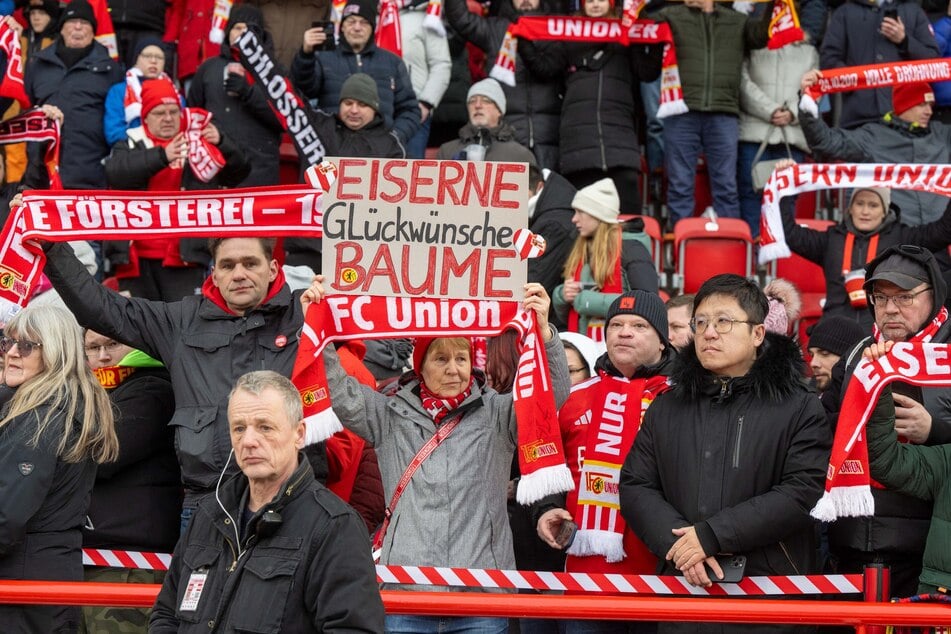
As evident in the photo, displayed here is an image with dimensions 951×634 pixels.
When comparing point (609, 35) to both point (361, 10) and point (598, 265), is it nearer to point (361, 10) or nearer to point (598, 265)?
point (361, 10)

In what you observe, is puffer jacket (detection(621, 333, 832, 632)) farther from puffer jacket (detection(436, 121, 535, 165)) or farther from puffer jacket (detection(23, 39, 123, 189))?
puffer jacket (detection(23, 39, 123, 189))

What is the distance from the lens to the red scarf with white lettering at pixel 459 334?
17.5 ft

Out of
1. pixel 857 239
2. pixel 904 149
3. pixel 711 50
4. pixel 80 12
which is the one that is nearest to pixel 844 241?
pixel 857 239

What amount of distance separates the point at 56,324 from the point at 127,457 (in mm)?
697

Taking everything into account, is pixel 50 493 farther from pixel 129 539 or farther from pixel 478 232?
pixel 478 232

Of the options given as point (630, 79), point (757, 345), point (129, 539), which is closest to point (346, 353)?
point (129, 539)

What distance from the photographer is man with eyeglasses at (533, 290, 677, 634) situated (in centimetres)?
560

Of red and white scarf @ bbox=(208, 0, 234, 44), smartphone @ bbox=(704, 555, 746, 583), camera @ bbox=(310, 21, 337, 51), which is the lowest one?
smartphone @ bbox=(704, 555, 746, 583)

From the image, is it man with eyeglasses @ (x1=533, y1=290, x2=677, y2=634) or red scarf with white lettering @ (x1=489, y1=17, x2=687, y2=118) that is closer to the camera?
man with eyeglasses @ (x1=533, y1=290, x2=677, y2=634)

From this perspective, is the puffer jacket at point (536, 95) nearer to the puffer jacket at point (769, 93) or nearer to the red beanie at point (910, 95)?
the puffer jacket at point (769, 93)

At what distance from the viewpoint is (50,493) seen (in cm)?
525

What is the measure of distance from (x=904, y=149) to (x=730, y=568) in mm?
6435

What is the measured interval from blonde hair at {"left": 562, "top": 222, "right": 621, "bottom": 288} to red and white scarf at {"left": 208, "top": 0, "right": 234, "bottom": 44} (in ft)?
15.9

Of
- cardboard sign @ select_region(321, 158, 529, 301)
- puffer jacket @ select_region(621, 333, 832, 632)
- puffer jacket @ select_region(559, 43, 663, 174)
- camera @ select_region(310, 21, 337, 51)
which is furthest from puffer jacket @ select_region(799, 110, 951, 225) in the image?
puffer jacket @ select_region(621, 333, 832, 632)
